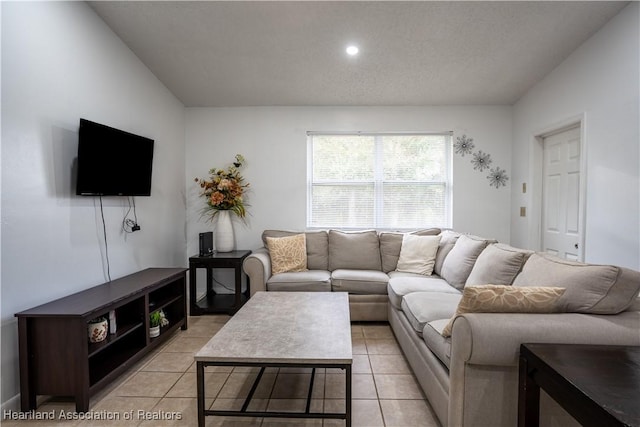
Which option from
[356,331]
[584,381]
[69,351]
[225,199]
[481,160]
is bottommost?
[356,331]

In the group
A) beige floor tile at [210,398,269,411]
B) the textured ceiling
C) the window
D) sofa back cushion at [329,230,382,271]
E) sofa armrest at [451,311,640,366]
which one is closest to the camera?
sofa armrest at [451,311,640,366]

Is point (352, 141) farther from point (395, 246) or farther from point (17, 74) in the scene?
point (17, 74)

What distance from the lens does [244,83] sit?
3531 millimetres

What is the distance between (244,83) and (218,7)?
106cm

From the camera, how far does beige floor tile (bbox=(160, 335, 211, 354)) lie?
8.79ft

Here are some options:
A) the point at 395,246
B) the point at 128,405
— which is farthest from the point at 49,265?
the point at 395,246

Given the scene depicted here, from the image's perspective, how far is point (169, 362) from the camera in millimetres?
2461

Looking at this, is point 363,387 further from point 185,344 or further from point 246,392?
point 185,344

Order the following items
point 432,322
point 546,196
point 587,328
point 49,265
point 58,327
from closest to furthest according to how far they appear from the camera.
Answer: point 587,328 < point 58,327 < point 432,322 < point 49,265 < point 546,196

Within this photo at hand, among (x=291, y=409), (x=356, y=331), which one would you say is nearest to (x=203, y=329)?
(x=356, y=331)

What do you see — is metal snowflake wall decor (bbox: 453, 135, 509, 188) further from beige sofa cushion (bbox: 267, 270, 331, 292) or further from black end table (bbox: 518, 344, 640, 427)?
black end table (bbox: 518, 344, 640, 427)

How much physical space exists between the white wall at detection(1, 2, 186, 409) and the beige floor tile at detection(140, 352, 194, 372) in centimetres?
75

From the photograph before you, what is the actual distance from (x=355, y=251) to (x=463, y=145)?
1.91 metres

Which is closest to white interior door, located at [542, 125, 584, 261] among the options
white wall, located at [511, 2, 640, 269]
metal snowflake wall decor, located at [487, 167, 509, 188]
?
white wall, located at [511, 2, 640, 269]
